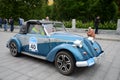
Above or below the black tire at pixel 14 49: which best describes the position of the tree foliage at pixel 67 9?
above

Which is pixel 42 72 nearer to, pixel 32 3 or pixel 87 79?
pixel 87 79

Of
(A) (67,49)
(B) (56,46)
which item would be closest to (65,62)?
(A) (67,49)

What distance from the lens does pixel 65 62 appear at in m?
5.16

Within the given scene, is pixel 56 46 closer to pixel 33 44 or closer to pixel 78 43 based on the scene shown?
pixel 78 43

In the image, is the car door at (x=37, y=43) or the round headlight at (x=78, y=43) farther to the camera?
the car door at (x=37, y=43)

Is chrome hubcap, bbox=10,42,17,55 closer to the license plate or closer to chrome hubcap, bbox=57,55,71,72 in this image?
chrome hubcap, bbox=57,55,71,72

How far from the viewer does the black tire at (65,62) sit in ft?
16.3

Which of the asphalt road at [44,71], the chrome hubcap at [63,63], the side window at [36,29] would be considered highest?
the side window at [36,29]

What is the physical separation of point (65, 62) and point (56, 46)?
2.07 feet

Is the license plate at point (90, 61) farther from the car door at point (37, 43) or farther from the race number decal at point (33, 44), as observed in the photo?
the race number decal at point (33, 44)

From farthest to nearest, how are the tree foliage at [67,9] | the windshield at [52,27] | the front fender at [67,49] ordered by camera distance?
the tree foliage at [67,9]
the windshield at [52,27]
the front fender at [67,49]

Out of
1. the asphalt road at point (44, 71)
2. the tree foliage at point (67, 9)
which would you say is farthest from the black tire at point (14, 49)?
the tree foliage at point (67, 9)

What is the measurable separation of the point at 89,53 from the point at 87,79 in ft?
2.66

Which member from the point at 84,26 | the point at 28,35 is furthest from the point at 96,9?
the point at 28,35
